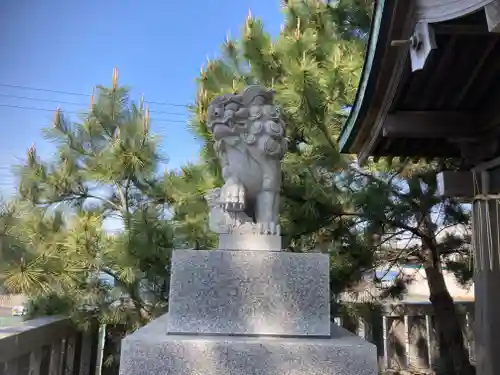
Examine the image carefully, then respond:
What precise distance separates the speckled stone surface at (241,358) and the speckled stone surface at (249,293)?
151mm

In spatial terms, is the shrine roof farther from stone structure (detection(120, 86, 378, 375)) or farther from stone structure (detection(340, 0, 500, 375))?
stone structure (detection(120, 86, 378, 375))

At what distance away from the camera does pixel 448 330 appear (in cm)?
391

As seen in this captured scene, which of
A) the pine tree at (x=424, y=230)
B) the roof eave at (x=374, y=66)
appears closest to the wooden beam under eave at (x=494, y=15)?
the roof eave at (x=374, y=66)

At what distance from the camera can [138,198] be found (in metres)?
4.40

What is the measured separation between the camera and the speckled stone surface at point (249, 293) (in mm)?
1970

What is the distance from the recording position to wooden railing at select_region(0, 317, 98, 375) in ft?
7.93

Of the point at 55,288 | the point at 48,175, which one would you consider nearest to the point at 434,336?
the point at 55,288

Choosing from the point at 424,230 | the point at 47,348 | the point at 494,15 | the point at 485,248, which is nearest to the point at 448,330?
the point at 424,230

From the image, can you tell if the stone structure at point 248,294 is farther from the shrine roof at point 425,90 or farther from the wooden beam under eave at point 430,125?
the wooden beam under eave at point 430,125

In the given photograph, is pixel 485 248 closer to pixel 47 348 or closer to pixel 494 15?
pixel 494 15

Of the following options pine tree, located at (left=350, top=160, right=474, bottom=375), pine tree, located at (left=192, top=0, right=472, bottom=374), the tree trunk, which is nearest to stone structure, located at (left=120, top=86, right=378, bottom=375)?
pine tree, located at (left=192, top=0, right=472, bottom=374)

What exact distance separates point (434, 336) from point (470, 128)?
7.42ft

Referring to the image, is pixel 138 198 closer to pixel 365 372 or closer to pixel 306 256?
pixel 306 256

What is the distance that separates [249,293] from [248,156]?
2.26ft
